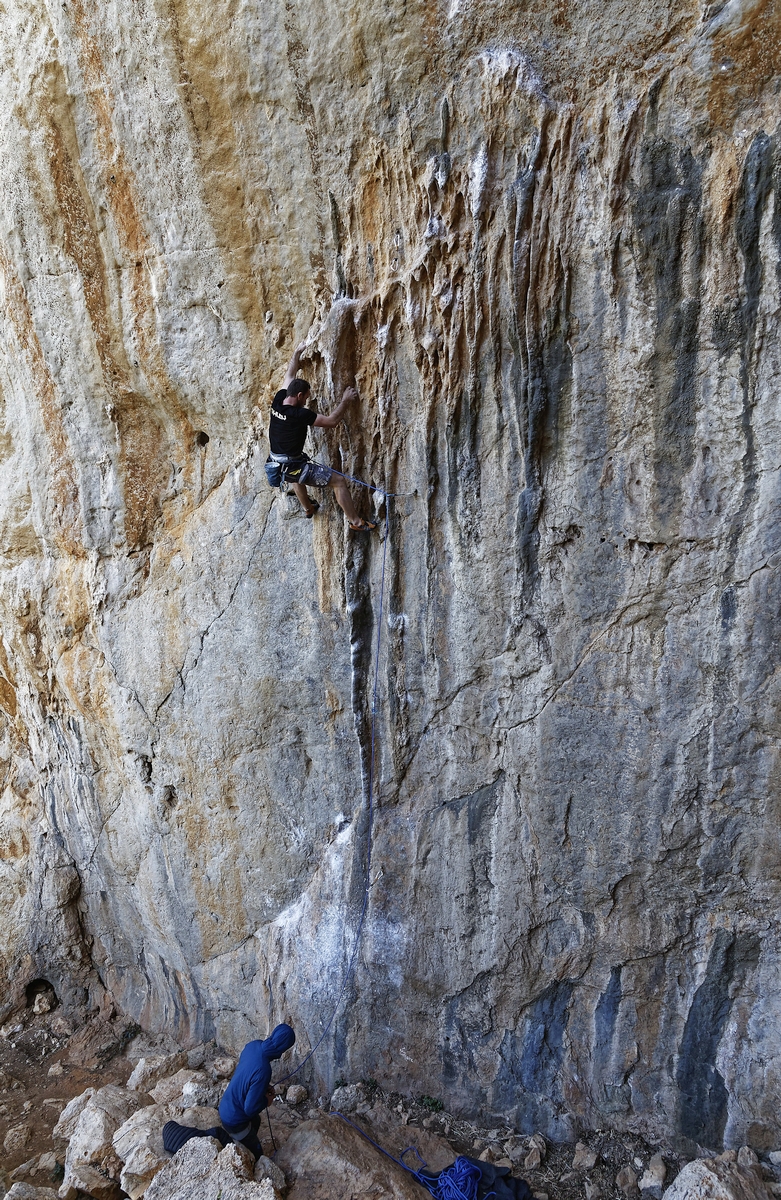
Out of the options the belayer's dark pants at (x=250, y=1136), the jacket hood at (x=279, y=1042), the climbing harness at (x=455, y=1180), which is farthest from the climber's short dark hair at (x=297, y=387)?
the climbing harness at (x=455, y=1180)

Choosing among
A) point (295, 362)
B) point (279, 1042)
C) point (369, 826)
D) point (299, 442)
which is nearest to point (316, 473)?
point (299, 442)

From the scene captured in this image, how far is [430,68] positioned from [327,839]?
18.3 ft

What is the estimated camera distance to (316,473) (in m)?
5.18

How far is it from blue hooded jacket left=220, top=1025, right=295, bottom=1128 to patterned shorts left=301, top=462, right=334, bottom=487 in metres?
4.16

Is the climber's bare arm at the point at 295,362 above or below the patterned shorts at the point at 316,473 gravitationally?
above

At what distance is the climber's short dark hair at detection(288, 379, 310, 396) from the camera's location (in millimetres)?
4879

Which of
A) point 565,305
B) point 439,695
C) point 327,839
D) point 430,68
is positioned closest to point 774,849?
point 439,695

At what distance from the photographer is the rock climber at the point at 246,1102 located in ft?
16.5

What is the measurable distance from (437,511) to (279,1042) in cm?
408

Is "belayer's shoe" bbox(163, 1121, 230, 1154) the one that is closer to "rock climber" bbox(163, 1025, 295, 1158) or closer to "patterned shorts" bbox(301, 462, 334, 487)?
"rock climber" bbox(163, 1025, 295, 1158)

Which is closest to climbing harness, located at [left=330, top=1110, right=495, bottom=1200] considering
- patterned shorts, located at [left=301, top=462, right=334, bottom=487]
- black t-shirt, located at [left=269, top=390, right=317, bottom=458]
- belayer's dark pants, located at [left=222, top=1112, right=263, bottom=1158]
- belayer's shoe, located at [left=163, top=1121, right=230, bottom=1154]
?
belayer's dark pants, located at [left=222, top=1112, right=263, bottom=1158]

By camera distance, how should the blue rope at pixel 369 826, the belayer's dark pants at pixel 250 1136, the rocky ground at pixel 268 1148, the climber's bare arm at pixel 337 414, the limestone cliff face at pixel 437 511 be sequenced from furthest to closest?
the blue rope at pixel 369 826 < the belayer's dark pants at pixel 250 1136 < the climber's bare arm at pixel 337 414 < the rocky ground at pixel 268 1148 < the limestone cliff face at pixel 437 511

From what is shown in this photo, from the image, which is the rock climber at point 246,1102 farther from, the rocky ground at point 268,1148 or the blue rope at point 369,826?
the blue rope at point 369,826

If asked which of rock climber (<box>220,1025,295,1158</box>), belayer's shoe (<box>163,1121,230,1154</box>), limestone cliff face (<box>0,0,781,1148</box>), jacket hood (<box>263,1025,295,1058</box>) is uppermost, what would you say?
limestone cliff face (<box>0,0,781,1148</box>)
